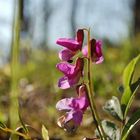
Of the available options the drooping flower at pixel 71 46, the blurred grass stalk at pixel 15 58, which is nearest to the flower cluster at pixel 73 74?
the drooping flower at pixel 71 46

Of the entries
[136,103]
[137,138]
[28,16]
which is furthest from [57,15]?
[137,138]

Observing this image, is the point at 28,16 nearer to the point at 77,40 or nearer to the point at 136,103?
the point at 136,103

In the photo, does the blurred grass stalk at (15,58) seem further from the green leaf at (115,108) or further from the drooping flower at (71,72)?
the green leaf at (115,108)

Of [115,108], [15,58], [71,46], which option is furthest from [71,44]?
[115,108]

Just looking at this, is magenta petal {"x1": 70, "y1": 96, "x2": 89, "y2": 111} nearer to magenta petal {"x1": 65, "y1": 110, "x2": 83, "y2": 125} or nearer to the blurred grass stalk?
magenta petal {"x1": 65, "y1": 110, "x2": 83, "y2": 125}

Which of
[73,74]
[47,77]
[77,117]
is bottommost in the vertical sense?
[47,77]

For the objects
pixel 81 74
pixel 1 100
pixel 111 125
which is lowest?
pixel 1 100

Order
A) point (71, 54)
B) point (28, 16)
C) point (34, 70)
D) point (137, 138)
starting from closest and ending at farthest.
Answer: point (71, 54) → point (137, 138) → point (34, 70) → point (28, 16)

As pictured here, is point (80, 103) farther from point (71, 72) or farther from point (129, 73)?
point (129, 73)
